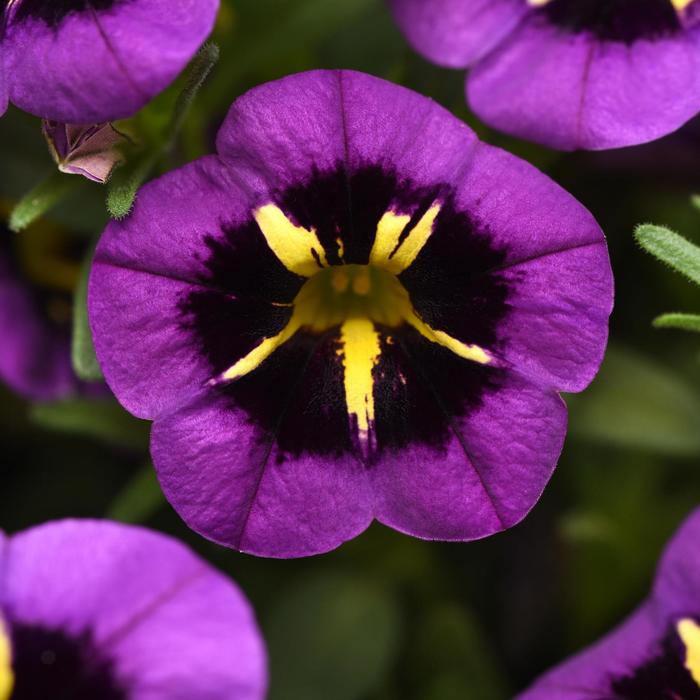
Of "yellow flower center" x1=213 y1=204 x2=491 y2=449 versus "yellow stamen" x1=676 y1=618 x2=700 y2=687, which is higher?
"yellow flower center" x1=213 y1=204 x2=491 y2=449

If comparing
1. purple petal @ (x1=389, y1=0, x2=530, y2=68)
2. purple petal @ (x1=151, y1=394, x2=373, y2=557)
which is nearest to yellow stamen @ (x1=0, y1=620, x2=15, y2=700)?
purple petal @ (x1=151, y1=394, x2=373, y2=557)

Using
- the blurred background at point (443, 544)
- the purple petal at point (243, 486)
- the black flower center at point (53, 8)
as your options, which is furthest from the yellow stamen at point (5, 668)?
the black flower center at point (53, 8)

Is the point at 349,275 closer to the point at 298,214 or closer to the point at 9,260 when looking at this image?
the point at 298,214

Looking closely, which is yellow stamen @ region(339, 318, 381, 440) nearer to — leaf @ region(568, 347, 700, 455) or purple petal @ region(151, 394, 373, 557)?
purple petal @ region(151, 394, 373, 557)

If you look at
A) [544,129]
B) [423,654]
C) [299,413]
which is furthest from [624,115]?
[423,654]

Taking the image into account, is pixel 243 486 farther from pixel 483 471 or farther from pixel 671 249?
pixel 671 249

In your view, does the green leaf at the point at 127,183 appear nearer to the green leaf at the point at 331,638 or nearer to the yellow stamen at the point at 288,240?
the yellow stamen at the point at 288,240
